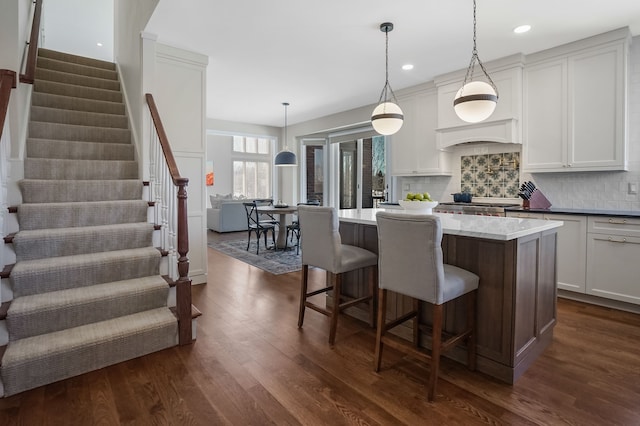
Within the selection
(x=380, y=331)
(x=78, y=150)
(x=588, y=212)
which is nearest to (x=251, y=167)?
(x=78, y=150)

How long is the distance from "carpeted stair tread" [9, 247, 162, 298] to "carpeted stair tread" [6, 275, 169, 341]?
5 cm

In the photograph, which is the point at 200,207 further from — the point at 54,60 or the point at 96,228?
the point at 54,60

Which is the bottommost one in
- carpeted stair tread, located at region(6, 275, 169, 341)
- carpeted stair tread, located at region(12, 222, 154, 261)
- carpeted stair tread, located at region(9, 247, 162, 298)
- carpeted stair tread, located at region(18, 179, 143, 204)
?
carpeted stair tread, located at region(6, 275, 169, 341)

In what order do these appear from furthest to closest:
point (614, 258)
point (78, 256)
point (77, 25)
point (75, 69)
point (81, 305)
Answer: point (77, 25)
point (75, 69)
point (614, 258)
point (78, 256)
point (81, 305)

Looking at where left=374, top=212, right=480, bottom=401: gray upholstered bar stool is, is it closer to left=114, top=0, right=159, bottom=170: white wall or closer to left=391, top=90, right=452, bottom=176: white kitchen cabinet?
left=114, top=0, right=159, bottom=170: white wall

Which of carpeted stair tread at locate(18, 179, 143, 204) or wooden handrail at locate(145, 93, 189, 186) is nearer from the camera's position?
wooden handrail at locate(145, 93, 189, 186)

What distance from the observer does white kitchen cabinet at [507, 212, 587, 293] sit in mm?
3414

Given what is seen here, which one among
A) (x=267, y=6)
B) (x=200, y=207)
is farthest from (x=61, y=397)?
(x=267, y=6)

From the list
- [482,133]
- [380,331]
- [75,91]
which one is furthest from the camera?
[482,133]

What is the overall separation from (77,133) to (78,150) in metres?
0.30

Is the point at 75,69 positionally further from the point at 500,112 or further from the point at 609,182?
the point at 609,182

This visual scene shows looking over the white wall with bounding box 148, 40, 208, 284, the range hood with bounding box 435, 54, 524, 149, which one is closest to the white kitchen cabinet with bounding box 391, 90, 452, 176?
the range hood with bounding box 435, 54, 524, 149

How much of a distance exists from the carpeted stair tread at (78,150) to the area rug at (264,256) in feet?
7.45

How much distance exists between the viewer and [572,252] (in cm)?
349
